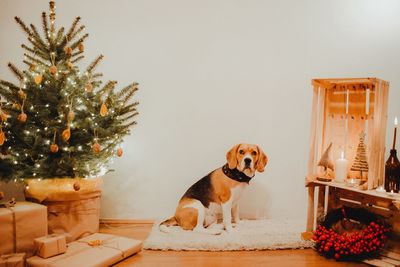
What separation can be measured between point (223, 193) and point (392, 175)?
1263 mm

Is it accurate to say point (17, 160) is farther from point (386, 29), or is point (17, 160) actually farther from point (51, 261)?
point (386, 29)

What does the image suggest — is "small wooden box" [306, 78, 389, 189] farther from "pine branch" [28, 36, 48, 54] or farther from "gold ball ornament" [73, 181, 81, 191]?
"pine branch" [28, 36, 48, 54]

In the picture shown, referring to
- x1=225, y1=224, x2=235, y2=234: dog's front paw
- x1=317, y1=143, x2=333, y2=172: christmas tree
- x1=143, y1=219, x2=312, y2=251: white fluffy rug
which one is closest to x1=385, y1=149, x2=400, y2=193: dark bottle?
x1=317, y1=143, x2=333, y2=172: christmas tree

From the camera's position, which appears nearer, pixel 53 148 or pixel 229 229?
pixel 53 148

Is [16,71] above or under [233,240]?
above

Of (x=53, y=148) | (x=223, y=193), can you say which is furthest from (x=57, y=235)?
(x=223, y=193)

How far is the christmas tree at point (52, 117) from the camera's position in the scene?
2.19 metres

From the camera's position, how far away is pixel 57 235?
208 cm

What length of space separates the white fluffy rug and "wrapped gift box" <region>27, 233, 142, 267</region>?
0.69 feet

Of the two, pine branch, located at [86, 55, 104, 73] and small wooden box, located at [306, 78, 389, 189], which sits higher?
pine branch, located at [86, 55, 104, 73]

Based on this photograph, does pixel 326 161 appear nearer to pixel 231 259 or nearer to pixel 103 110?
pixel 231 259

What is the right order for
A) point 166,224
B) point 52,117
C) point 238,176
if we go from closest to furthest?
point 52,117
point 238,176
point 166,224

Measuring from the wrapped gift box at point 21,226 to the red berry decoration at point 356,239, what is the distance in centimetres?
193

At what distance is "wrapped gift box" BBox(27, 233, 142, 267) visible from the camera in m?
1.91
